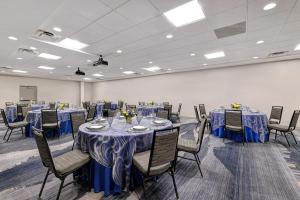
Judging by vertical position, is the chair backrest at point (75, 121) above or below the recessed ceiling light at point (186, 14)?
below

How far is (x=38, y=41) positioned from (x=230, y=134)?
6473mm

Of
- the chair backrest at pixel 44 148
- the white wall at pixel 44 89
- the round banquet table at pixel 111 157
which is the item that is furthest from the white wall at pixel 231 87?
the chair backrest at pixel 44 148

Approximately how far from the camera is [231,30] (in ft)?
12.0

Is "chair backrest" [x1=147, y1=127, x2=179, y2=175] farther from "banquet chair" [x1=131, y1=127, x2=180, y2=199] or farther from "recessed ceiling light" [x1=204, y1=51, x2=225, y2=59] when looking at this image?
"recessed ceiling light" [x1=204, y1=51, x2=225, y2=59]

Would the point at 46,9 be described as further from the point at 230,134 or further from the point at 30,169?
the point at 230,134

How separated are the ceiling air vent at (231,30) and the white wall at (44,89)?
554 inches

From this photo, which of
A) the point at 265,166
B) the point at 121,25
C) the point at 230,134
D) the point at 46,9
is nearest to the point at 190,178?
the point at 265,166

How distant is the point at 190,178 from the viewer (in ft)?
8.39

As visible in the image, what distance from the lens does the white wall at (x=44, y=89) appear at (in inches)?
426

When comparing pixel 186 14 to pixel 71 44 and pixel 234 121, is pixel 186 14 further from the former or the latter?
pixel 71 44

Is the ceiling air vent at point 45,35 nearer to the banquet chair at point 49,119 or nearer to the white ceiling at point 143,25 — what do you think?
the white ceiling at point 143,25

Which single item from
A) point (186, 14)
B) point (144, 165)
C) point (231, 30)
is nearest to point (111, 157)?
point (144, 165)

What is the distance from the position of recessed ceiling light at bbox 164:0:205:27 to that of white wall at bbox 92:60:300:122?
19.5ft

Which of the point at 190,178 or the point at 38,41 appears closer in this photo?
the point at 190,178
